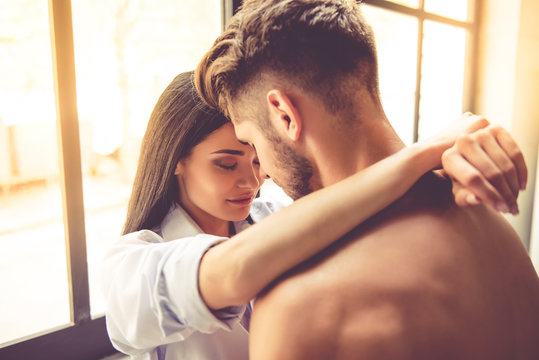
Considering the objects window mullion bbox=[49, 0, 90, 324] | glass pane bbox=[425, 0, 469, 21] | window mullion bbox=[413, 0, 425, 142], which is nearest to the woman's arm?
window mullion bbox=[49, 0, 90, 324]

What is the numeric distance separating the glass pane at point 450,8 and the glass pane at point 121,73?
1607 millimetres

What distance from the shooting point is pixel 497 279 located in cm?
63

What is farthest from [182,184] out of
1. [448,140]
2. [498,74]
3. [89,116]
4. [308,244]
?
[498,74]

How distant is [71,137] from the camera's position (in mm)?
1122

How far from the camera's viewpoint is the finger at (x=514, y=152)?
1.86 ft

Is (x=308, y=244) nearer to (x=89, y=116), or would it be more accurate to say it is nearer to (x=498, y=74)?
(x=89, y=116)

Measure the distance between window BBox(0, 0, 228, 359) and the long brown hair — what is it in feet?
0.66

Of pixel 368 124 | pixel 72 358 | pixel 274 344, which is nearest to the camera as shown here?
pixel 274 344

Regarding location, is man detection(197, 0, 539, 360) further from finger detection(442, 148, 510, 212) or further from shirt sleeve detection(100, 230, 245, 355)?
shirt sleeve detection(100, 230, 245, 355)

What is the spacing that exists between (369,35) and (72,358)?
1205 mm

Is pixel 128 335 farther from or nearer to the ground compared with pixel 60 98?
nearer to the ground

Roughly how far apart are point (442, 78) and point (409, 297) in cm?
286

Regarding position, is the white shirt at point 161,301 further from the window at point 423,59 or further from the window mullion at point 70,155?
the window at point 423,59

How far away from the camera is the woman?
0.61 meters
